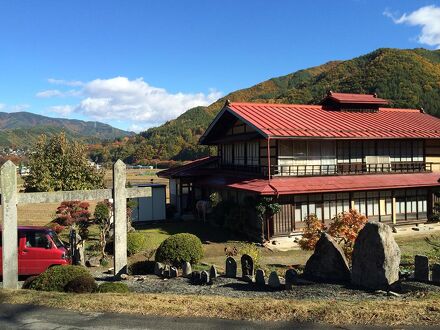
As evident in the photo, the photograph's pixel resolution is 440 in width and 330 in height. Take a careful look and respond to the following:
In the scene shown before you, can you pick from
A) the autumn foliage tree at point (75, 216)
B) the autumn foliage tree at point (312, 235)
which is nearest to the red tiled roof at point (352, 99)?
the autumn foliage tree at point (312, 235)

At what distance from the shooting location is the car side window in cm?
1377

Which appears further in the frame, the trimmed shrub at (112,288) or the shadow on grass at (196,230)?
the shadow on grass at (196,230)

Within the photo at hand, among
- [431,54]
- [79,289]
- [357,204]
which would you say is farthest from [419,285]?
[431,54]

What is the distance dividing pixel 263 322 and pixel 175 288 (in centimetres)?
473

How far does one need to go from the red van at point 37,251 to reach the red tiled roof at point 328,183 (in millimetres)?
10545

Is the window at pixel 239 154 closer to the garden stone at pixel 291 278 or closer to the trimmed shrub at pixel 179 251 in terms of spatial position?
the trimmed shrub at pixel 179 251

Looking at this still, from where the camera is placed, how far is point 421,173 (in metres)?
27.8

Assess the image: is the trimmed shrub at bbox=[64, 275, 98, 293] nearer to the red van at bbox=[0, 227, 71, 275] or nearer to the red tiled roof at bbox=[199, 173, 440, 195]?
the red van at bbox=[0, 227, 71, 275]

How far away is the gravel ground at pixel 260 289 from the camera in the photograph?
10.4 metres

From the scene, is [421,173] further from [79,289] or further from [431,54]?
[431,54]

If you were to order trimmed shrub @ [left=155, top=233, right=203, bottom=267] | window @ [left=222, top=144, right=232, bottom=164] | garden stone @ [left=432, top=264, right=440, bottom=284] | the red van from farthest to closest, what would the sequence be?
window @ [left=222, top=144, right=232, bottom=164] < trimmed shrub @ [left=155, top=233, right=203, bottom=267] < the red van < garden stone @ [left=432, top=264, right=440, bottom=284]

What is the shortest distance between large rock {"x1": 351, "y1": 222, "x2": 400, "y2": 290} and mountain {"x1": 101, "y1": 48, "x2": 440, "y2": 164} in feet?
236

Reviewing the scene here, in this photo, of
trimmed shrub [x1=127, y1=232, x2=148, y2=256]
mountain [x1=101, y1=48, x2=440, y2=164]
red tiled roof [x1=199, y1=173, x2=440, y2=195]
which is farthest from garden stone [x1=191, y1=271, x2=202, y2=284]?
mountain [x1=101, y1=48, x2=440, y2=164]

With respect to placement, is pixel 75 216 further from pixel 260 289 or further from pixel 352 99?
pixel 352 99
